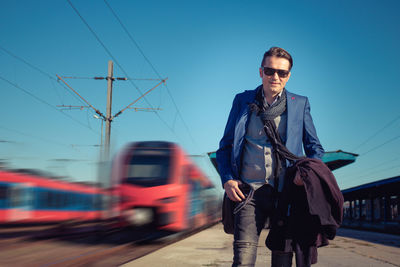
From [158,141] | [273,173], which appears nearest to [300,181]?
[273,173]

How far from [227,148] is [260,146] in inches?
8.5

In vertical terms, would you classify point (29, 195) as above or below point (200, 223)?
above

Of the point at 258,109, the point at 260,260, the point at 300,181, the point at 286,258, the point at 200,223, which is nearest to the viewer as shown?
the point at 300,181

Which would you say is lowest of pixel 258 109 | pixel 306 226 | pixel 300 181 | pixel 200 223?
pixel 200 223

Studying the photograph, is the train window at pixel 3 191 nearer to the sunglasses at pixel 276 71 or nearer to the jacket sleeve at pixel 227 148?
the jacket sleeve at pixel 227 148

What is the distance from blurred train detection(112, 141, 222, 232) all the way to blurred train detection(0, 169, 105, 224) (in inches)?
31.1

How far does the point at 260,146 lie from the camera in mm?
2404

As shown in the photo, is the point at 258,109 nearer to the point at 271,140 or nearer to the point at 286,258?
the point at 271,140

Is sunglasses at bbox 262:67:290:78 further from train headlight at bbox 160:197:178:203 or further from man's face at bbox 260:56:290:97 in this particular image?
train headlight at bbox 160:197:178:203

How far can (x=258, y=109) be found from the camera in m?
2.51

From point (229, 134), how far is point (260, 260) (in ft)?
11.7

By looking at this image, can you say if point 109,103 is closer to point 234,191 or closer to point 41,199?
point 41,199

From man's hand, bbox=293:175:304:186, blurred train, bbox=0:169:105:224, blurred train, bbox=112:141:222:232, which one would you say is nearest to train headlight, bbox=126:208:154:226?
blurred train, bbox=112:141:222:232

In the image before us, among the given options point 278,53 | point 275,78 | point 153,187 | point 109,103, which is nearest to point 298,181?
point 275,78
